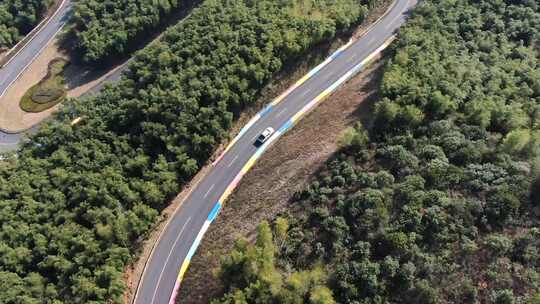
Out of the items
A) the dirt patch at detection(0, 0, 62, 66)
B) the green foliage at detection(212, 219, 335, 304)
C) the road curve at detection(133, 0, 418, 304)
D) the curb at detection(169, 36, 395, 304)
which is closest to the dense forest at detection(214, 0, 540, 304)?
the green foliage at detection(212, 219, 335, 304)

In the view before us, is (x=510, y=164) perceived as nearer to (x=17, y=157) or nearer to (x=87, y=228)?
(x=87, y=228)

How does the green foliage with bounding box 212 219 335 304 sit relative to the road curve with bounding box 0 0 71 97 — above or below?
below

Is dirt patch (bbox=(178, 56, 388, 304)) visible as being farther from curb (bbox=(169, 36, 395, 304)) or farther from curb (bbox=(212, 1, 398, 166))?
curb (bbox=(212, 1, 398, 166))

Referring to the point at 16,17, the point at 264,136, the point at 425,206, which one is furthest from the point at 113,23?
the point at 425,206

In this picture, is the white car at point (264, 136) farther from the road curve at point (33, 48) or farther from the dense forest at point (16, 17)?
the dense forest at point (16, 17)

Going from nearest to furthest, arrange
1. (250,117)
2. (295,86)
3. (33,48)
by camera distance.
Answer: (250,117)
(295,86)
(33,48)

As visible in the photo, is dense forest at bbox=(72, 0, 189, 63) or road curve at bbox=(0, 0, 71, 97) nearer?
dense forest at bbox=(72, 0, 189, 63)

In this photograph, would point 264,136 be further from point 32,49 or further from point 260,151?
point 32,49
